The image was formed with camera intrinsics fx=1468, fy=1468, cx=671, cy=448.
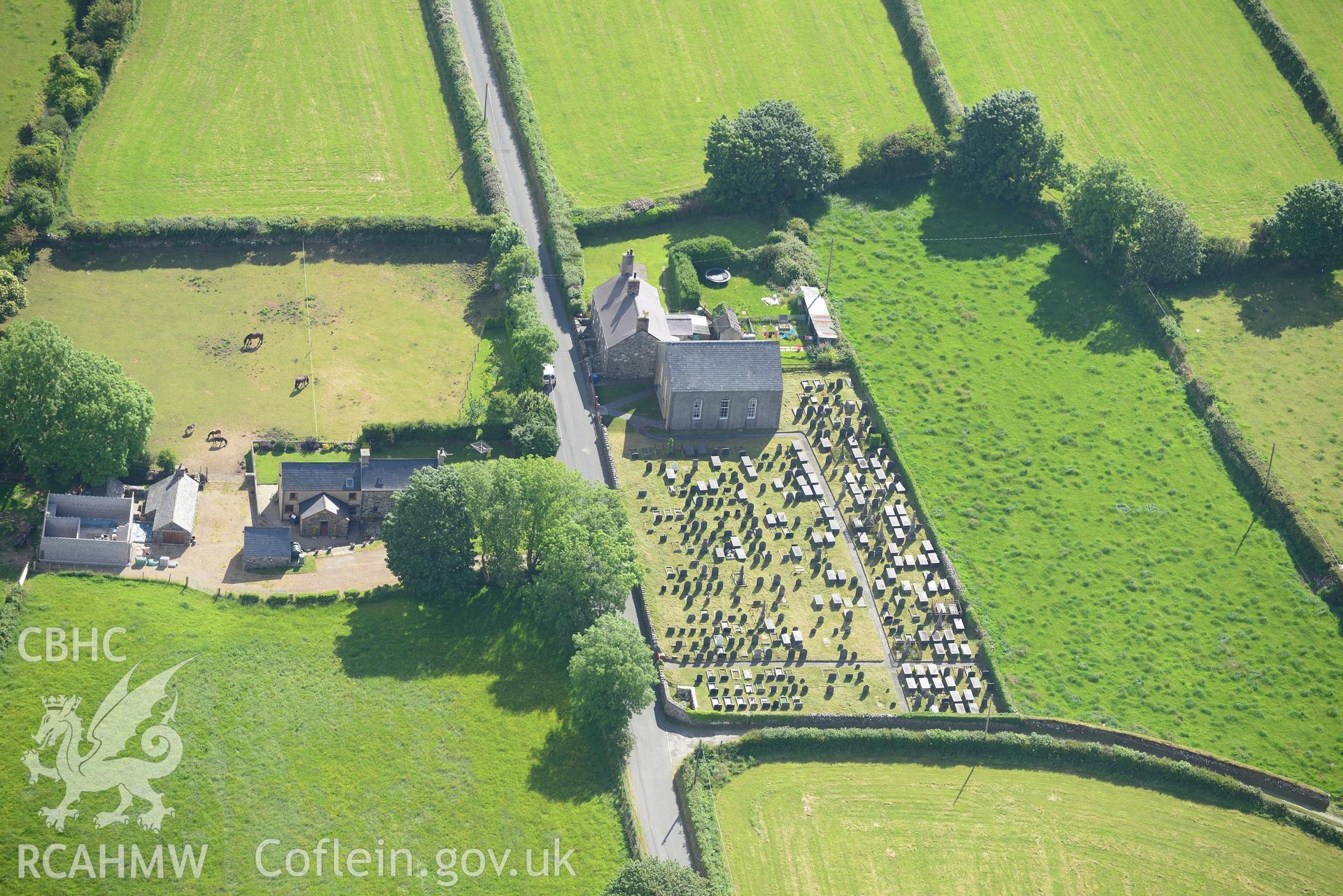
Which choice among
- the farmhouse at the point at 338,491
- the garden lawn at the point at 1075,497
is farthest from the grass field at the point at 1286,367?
the farmhouse at the point at 338,491

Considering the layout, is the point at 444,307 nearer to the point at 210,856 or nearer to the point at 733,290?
the point at 733,290

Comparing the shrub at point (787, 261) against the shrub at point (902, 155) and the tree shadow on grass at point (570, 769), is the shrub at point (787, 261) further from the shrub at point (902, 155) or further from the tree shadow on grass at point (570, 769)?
the tree shadow on grass at point (570, 769)

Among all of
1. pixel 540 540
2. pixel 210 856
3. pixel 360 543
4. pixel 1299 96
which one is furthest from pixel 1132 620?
pixel 1299 96

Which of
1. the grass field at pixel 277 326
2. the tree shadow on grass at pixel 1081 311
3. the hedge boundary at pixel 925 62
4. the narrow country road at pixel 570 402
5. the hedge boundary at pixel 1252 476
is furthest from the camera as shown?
the hedge boundary at pixel 925 62

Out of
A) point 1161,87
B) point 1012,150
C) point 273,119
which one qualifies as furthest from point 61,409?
point 1161,87

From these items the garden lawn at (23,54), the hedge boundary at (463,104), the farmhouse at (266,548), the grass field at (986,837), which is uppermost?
the garden lawn at (23,54)

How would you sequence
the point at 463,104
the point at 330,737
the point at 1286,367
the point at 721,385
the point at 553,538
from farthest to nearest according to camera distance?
the point at 463,104 → the point at 1286,367 → the point at 721,385 → the point at 553,538 → the point at 330,737

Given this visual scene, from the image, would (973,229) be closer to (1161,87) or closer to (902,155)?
(902,155)
